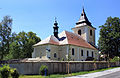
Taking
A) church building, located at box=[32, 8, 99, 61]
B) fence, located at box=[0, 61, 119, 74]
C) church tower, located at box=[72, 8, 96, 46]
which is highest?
church tower, located at box=[72, 8, 96, 46]

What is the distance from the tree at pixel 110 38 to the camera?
45.4 meters

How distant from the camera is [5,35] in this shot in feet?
118

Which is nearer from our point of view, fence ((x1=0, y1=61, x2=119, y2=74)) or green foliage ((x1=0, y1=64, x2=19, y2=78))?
green foliage ((x1=0, y1=64, x2=19, y2=78))

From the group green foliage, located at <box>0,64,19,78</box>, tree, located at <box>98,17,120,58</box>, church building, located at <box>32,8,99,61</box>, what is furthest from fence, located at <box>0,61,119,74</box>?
tree, located at <box>98,17,120,58</box>

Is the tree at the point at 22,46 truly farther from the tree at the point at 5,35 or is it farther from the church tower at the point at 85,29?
the church tower at the point at 85,29

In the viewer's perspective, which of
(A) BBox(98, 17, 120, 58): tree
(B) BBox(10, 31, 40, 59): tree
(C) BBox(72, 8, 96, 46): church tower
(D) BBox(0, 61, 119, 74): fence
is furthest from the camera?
(B) BBox(10, 31, 40, 59): tree

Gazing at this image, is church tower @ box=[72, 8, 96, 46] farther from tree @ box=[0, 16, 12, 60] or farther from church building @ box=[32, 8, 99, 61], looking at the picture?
tree @ box=[0, 16, 12, 60]

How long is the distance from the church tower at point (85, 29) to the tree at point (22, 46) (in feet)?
54.7

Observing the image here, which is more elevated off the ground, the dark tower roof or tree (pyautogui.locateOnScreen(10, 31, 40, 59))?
the dark tower roof

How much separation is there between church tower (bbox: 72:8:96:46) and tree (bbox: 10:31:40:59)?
16662 millimetres

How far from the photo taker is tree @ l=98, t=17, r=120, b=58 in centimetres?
4541

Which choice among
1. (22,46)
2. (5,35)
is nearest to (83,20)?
(22,46)

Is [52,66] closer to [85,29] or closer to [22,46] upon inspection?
[85,29]

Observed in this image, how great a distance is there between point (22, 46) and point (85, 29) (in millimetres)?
22943
